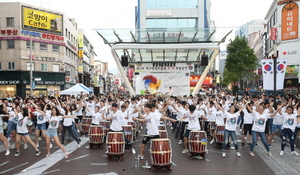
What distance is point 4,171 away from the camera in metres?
8.15

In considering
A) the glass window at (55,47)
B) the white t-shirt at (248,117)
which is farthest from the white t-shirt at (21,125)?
the glass window at (55,47)

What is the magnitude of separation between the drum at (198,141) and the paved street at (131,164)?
0.36m

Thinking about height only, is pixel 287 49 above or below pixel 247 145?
above

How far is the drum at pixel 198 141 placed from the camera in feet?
30.5

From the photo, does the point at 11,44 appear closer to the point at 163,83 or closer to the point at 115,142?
the point at 163,83

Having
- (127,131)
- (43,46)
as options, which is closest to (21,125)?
(127,131)

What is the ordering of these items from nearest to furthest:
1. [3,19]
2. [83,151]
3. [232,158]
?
[232,158]
[83,151]
[3,19]

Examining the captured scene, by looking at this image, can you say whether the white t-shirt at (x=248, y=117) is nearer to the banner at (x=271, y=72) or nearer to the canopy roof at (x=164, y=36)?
the banner at (x=271, y=72)

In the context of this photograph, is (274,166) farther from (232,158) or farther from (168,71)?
(168,71)

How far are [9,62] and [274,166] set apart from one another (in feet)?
124

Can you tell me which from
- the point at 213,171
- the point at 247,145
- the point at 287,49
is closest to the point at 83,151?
the point at 213,171

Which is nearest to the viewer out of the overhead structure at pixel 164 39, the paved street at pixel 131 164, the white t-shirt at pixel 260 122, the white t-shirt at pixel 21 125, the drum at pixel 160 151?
the drum at pixel 160 151

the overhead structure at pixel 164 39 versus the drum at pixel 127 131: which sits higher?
the overhead structure at pixel 164 39

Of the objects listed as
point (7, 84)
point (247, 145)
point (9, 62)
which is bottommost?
point (247, 145)
